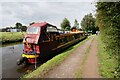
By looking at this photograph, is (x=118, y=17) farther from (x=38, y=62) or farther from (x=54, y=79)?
(x=38, y=62)

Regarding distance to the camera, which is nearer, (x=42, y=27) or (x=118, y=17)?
(x=118, y=17)

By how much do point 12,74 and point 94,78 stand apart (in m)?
8.50

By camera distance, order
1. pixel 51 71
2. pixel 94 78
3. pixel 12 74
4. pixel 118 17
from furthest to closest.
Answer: pixel 12 74 < pixel 51 71 < pixel 94 78 < pixel 118 17

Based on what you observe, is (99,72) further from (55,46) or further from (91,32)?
(91,32)

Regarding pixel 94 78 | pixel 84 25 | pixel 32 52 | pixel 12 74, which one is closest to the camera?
pixel 94 78

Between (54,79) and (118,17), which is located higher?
(118,17)

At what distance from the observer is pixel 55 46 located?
82.9ft

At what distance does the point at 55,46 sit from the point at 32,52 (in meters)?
5.08

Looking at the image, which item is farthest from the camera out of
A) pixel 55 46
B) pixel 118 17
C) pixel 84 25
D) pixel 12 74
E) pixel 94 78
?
pixel 84 25

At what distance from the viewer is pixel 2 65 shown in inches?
846

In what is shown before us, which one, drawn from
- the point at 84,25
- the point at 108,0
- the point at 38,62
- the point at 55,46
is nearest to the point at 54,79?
the point at 108,0

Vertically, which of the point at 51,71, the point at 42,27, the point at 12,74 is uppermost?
the point at 42,27

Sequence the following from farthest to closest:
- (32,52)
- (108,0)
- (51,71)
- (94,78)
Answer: (32,52)
(51,71)
(94,78)
(108,0)

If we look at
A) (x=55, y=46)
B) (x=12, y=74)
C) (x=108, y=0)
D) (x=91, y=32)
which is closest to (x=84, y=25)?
(x=91, y=32)
